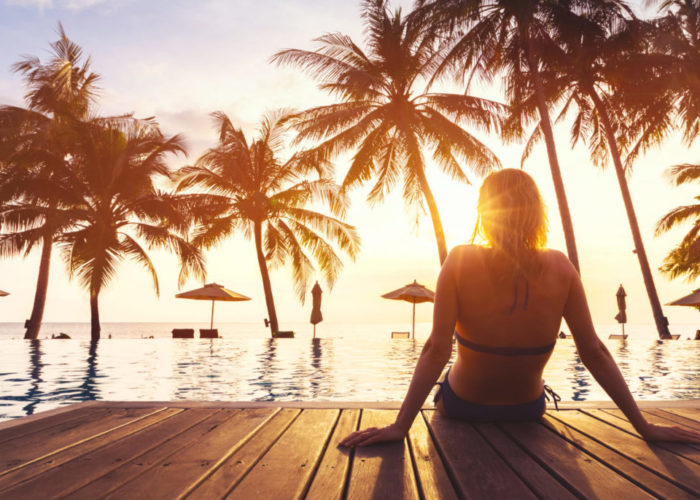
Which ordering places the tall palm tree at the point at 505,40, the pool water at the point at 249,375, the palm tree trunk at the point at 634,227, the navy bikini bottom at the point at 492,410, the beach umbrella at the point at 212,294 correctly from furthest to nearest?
the beach umbrella at the point at 212,294 < the palm tree trunk at the point at 634,227 < the tall palm tree at the point at 505,40 < the pool water at the point at 249,375 < the navy bikini bottom at the point at 492,410

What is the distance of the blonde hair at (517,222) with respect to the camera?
2.32 m

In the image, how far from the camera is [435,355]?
237cm

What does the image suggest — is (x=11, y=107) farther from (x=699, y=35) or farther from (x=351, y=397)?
(x=699, y=35)

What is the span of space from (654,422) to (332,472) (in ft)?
6.91

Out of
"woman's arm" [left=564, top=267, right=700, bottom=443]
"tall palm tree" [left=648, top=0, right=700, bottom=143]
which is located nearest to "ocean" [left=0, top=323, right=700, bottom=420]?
"woman's arm" [left=564, top=267, right=700, bottom=443]

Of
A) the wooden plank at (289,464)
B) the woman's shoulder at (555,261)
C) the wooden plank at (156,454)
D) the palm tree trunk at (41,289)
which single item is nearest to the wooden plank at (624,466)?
the woman's shoulder at (555,261)

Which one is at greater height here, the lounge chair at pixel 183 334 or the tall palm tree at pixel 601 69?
the tall palm tree at pixel 601 69

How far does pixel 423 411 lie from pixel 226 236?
18667mm

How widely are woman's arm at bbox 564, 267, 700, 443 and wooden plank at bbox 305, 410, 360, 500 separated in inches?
47.9

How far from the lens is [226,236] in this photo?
20953 millimetres

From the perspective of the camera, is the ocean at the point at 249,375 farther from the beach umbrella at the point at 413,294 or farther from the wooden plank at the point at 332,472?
the beach umbrella at the point at 413,294

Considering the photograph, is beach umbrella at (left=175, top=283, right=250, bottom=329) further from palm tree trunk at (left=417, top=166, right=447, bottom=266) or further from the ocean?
palm tree trunk at (left=417, top=166, right=447, bottom=266)

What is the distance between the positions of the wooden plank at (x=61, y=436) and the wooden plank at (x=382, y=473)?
1.40 metres

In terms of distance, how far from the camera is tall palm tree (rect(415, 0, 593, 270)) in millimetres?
15539
